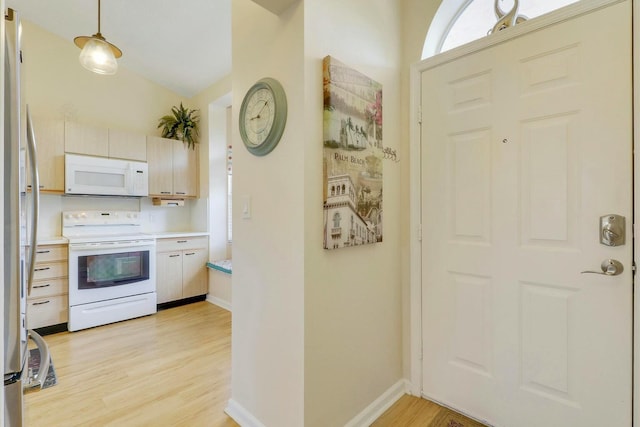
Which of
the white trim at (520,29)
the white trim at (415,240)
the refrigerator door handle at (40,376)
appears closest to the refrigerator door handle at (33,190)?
the refrigerator door handle at (40,376)

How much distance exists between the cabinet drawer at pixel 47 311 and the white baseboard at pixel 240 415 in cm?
228

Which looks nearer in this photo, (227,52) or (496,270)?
(496,270)

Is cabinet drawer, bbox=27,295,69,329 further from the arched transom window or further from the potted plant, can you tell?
the arched transom window

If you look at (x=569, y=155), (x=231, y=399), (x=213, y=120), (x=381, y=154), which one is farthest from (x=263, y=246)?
(x=213, y=120)

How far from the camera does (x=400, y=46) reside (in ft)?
6.55

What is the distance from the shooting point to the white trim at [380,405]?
168 centimetres

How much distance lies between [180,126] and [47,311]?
8.23 ft

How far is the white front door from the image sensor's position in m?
1.35

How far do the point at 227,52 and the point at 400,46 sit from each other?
2260 millimetres

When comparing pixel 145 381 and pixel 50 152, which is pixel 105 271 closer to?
pixel 50 152

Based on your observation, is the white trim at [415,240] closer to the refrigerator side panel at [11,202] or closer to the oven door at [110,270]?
the refrigerator side panel at [11,202]

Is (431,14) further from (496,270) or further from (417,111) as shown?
(496,270)

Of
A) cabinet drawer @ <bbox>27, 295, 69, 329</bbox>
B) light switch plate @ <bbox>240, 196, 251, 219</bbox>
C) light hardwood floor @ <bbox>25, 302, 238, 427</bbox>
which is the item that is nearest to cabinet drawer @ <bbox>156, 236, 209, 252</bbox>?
light hardwood floor @ <bbox>25, 302, 238, 427</bbox>

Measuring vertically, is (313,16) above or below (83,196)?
above
